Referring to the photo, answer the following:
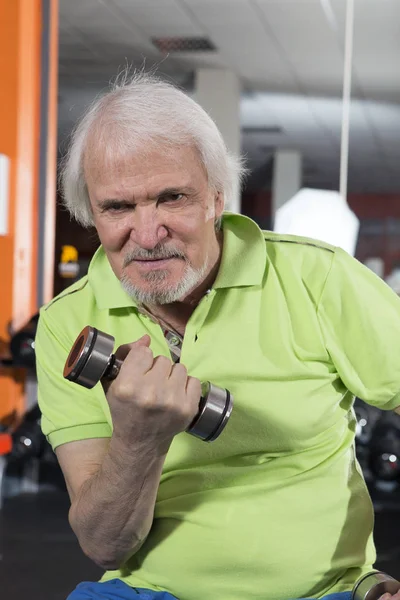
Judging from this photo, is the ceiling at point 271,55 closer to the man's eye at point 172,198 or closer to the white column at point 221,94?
the white column at point 221,94

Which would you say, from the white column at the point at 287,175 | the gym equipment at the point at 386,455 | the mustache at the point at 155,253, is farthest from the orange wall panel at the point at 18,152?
the white column at the point at 287,175

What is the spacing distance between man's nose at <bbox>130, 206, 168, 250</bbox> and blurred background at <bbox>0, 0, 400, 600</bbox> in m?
0.28

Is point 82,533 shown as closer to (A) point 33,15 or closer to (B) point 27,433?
(B) point 27,433

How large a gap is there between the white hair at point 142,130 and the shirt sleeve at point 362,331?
24 centimetres

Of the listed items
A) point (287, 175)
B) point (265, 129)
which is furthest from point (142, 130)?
point (287, 175)

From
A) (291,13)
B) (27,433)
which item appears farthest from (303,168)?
(27,433)

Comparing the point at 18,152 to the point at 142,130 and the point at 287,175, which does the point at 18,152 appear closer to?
the point at 142,130

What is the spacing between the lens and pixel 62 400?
4.15 feet

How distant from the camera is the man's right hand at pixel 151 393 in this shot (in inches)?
35.0

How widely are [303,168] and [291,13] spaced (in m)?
5.69

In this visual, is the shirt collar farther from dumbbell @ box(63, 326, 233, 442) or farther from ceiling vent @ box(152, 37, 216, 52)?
ceiling vent @ box(152, 37, 216, 52)

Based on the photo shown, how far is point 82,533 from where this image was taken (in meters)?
1.17

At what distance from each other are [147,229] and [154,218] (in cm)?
2

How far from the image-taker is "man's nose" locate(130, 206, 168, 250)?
1.13 meters
